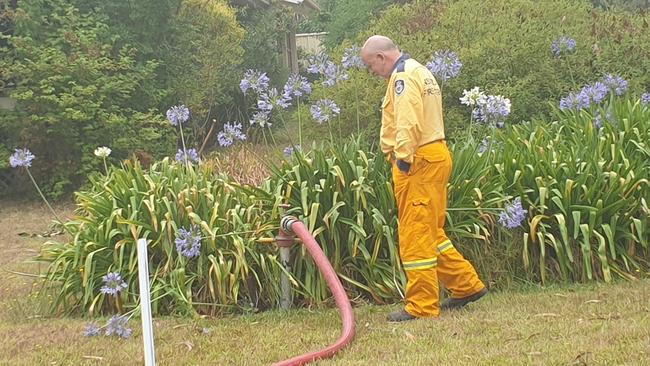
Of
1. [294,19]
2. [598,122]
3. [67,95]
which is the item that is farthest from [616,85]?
[294,19]

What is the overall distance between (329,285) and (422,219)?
0.72 metres

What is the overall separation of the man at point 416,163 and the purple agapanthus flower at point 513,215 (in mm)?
656

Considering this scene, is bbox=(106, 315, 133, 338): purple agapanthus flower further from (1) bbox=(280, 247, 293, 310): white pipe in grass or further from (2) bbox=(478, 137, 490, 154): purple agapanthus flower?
(2) bbox=(478, 137, 490, 154): purple agapanthus flower

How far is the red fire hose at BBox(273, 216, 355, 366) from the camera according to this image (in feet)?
14.7

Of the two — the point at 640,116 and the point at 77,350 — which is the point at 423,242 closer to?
the point at 77,350

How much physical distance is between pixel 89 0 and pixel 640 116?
30.4 ft

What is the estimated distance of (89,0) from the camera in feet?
43.9

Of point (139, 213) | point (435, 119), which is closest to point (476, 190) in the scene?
point (435, 119)

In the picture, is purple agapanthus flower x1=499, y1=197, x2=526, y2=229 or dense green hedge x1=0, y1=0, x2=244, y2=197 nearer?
purple agapanthus flower x1=499, y1=197, x2=526, y2=229

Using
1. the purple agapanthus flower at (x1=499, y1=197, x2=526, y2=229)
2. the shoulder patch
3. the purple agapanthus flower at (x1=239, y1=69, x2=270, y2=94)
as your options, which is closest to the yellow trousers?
the shoulder patch

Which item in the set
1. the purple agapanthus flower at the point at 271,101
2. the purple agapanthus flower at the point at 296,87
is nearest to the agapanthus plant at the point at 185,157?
the purple agapanthus flower at the point at 271,101

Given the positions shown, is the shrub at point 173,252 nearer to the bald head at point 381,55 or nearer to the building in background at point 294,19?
the bald head at point 381,55

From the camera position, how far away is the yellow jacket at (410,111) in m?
5.02

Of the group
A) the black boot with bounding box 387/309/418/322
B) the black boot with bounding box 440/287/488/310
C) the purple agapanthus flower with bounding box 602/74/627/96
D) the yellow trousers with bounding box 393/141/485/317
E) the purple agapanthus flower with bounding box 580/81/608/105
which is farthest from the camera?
the purple agapanthus flower with bounding box 602/74/627/96
